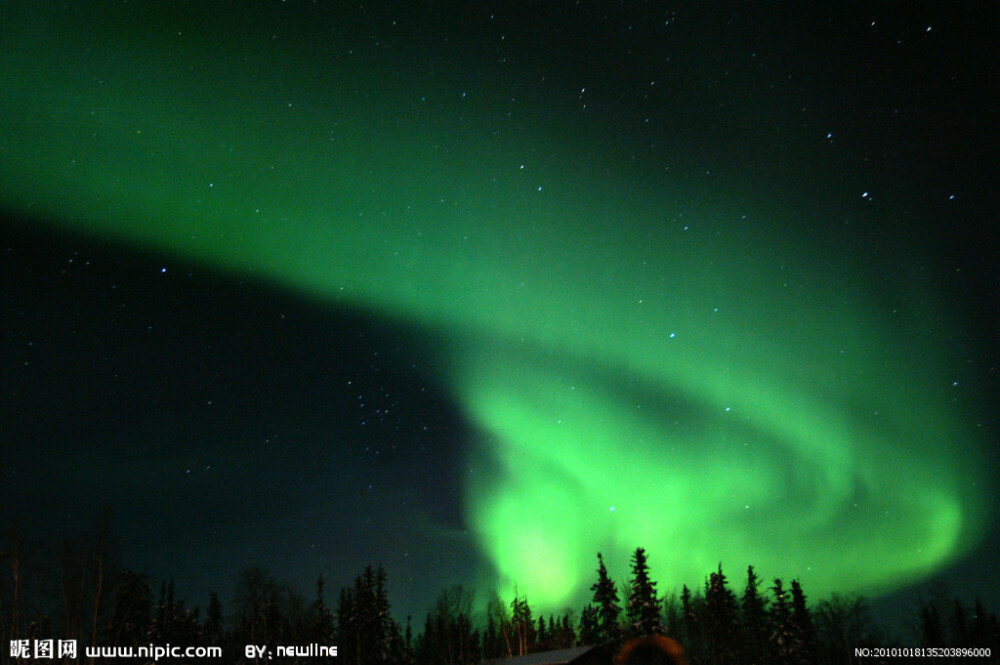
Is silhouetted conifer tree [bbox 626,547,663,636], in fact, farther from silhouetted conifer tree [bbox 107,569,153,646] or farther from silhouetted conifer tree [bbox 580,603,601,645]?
silhouetted conifer tree [bbox 107,569,153,646]

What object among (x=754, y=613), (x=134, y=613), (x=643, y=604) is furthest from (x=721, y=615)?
(x=134, y=613)

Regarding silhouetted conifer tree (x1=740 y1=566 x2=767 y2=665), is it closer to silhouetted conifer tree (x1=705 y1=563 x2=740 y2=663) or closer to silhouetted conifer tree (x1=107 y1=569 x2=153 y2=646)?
silhouetted conifer tree (x1=705 y1=563 x2=740 y2=663)

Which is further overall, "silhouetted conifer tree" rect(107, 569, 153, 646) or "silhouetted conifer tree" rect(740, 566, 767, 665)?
"silhouetted conifer tree" rect(740, 566, 767, 665)

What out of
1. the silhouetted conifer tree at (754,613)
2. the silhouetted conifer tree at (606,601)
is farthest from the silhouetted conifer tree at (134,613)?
the silhouetted conifer tree at (754,613)

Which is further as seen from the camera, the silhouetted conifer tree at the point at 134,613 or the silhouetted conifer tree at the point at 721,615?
the silhouetted conifer tree at the point at 721,615

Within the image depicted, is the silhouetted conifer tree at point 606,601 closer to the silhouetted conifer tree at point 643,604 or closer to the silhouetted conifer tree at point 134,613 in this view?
the silhouetted conifer tree at point 643,604

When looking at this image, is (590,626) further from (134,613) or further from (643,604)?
(134,613)

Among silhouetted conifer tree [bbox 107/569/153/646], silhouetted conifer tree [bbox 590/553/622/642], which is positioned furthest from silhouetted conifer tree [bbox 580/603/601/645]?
silhouetted conifer tree [bbox 107/569/153/646]

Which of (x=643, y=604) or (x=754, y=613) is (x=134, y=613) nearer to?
(x=643, y=604)

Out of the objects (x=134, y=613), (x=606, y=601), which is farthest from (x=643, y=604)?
(x=134, y=613)

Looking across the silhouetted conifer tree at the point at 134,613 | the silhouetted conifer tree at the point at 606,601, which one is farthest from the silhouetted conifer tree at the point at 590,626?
the silhouetted conifer tree at the point at 134,613

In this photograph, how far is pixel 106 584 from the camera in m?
41.3

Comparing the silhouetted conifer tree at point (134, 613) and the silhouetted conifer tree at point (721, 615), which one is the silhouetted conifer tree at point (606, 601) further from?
the silhouetted conifer tree at point (134, 613)

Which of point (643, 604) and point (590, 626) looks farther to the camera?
point (590, 626)
